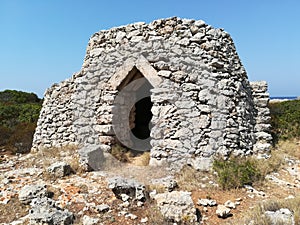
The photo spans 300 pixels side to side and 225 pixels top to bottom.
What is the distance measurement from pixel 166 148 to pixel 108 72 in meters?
2.77

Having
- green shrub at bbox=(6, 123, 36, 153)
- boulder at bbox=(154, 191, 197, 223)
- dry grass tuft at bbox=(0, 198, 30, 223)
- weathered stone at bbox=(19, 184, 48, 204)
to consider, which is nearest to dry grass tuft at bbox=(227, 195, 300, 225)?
boulder at bbox=(154, 191, 197, 223)

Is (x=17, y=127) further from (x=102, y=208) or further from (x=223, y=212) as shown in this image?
(x=223, y=212)

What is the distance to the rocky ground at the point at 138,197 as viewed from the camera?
3.89 metres

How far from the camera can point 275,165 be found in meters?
5.89

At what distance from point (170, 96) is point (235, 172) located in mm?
2324

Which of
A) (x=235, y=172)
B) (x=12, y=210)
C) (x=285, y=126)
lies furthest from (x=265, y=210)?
(x=285, y=126)

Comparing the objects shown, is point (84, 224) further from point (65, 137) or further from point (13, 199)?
point (65, 137)

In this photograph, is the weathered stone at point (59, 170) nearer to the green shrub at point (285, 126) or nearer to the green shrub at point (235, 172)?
the green shrub at point (235, 172)

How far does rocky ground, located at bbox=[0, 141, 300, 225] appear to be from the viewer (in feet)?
12.8

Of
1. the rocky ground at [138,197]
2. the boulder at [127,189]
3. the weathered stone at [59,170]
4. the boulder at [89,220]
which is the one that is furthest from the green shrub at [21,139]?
the boulder at [89,220]

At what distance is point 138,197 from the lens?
14.9ft

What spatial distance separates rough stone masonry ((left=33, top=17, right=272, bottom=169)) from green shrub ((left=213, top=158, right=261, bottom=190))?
264 millimetres

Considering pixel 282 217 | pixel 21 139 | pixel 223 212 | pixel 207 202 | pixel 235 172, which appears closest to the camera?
pixel 282 217

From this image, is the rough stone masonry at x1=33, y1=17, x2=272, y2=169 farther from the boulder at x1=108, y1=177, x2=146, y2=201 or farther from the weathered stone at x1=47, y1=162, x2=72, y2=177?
the boulder at x1=108, y1=177, x2=146, y2=201
